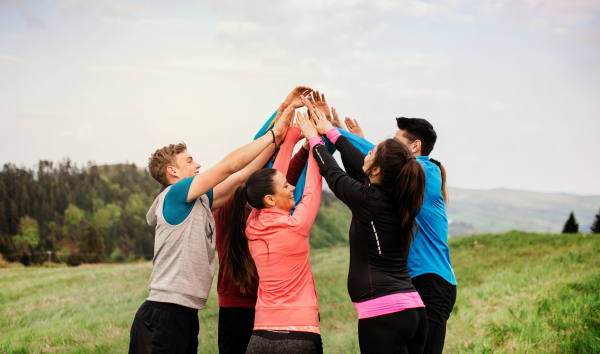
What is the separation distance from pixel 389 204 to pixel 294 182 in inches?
57.0

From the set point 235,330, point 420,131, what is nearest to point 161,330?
point 235,330

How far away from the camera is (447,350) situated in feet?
23.5

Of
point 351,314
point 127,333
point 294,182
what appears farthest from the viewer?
point 351,314

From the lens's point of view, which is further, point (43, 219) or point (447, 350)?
point (43, 219)

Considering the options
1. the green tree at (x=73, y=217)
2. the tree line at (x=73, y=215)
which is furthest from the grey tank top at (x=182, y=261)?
the green tree at (x=73, y=217)

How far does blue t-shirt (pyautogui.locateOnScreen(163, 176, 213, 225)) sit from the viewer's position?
3.47 metres

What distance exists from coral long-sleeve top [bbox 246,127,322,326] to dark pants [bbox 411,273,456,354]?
1.20 meters

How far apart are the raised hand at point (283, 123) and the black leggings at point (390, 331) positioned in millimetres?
2035

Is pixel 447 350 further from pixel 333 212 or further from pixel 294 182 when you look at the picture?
pixel 333 212

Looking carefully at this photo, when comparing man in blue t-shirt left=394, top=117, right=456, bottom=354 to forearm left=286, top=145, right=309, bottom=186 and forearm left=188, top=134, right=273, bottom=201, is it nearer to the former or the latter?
forearm left=286, top=145, right=309, bottom=186

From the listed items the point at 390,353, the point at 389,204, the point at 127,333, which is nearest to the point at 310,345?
the point at 390,353

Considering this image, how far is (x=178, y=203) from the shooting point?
3525 millimetres

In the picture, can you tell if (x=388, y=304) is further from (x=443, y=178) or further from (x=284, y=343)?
(x=443, y=178)

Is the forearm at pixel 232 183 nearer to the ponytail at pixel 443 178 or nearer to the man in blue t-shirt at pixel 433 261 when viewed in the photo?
the man in blue t-shirt at pixel 433 261
